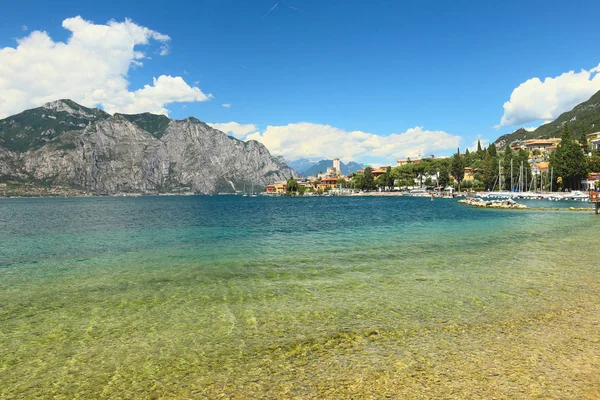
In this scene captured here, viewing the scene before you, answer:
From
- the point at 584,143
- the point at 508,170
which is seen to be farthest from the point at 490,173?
the point at 584,143

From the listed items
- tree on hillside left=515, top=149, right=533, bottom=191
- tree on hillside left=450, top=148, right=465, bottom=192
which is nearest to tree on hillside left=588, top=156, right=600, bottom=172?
tree on hillside left=515, top=149, right=533, bottom=191

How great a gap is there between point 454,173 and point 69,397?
201661 mm

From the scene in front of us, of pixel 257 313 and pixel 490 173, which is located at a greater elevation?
pixel 490 173

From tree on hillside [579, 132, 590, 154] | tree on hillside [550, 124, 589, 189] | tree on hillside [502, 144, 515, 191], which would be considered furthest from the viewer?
tree on hillside [502, 144, 515, 191]

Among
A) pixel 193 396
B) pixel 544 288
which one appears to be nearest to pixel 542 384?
pixel 193 396

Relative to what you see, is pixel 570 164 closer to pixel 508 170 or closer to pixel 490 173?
pixel 508 170

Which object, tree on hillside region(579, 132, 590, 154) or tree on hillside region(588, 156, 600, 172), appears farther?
tree on hillside region(579, 132, 590, 154)

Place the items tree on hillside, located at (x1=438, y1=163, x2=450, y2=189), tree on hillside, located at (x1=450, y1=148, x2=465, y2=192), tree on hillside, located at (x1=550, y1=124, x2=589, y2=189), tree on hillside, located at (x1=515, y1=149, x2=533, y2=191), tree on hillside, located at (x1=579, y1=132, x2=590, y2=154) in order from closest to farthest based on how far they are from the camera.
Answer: tree on hillside, located at (x1=550, y1=124, x2=589, y2=189) → tree on hillside, located at (x1=515, y1=149, x2=533, y2=191) → tree on hillside, located at (x1=579, y1=132, x2=590, y2=154) → tree on hillside, located at (x1=450, y1=148, x2=465, y2=192) → tree on hillside, located at (x1=438, y1=163, x2=450, y2=189)

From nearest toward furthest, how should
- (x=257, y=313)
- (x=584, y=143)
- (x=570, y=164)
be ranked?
(x=257, y=313) → (x=570, y=164) → (x=584, y=143)

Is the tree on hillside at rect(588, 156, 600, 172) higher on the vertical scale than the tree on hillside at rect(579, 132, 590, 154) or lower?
lower

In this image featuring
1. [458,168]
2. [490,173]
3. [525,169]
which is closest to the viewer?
[525,169]

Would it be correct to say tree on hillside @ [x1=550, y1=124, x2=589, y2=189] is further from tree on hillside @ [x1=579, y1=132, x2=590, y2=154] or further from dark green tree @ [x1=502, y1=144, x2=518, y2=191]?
tree on hillside @ [x1=579, y1=132, x2=590, y2=154]

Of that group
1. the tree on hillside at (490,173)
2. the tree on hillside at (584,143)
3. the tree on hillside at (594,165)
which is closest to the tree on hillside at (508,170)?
the tree on hillside at (490,173)

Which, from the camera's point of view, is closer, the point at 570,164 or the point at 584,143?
the point at 570,164
